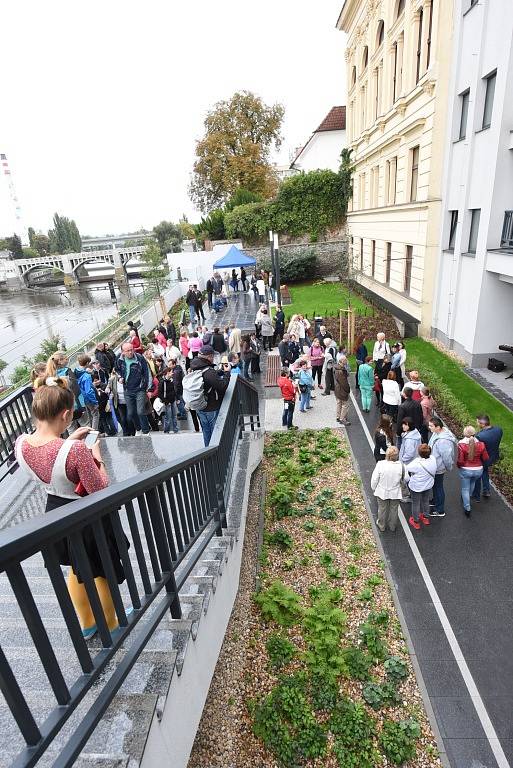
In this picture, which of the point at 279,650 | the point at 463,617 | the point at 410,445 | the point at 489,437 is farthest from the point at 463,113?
Result: the point at 279,650

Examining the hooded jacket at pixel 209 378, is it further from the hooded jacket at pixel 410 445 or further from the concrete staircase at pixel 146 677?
the hooded jacket at pixel 410 445

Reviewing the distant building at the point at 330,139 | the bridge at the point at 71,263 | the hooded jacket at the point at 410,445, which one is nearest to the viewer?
the hooded jacket at the point at 410,445

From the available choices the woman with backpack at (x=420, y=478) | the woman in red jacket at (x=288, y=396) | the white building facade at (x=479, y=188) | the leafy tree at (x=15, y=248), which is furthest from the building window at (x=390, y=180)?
the leafy tree at (x=15, y=248)

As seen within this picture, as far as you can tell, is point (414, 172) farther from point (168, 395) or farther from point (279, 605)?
point (279, 605)

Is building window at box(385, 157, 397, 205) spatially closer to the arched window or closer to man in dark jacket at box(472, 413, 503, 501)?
the arched window

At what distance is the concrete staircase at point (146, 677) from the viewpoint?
1.88m

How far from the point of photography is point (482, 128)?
459 inches

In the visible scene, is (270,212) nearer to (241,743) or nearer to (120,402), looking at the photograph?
(120,402)

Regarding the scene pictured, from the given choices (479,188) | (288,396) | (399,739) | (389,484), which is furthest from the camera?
(479,188)

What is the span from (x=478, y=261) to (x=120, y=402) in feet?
35.6

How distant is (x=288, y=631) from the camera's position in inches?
202

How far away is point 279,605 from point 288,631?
0.32 meters

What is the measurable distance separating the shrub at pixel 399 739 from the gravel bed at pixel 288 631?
0.21 ft

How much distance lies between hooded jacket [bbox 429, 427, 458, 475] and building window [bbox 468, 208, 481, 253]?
29.3 feet
